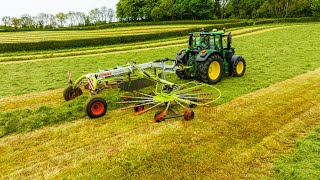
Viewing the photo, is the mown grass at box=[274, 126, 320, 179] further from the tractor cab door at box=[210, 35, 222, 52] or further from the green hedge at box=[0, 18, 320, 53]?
the green hedge at box=[0, 18, 320, 53]

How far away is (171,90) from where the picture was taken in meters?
8.66

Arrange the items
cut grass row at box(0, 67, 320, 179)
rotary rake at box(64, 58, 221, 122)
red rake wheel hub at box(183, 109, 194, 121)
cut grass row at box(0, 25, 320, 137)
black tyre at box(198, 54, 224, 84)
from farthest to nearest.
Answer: black tyre at box(198, 54, 224, 84) < cut grass row at box(0, 25, 320, 137) < rotary rake at box(64, 58, 221, 122) < red rake wheel hub at box(183, 109, 194, 121) < cut grass row at box(0, 67, 320, 179)

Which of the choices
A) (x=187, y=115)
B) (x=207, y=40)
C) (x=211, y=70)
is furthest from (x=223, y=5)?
(x=187, y=115)

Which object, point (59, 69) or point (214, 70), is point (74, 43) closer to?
point (59, 69)

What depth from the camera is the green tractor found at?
10.3m

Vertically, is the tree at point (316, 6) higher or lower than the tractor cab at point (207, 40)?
higher

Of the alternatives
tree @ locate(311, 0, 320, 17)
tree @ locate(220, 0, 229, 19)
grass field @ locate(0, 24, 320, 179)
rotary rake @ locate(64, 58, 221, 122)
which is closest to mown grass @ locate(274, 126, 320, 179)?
grass field @ locate(0, 24, 320, 179)

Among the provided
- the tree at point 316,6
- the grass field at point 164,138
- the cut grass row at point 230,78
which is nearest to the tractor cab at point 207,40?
the cut grass row at point 230,78

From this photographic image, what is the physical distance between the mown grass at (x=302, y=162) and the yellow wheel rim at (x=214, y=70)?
5182 millimetres

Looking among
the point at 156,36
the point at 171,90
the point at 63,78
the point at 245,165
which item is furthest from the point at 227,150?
the point at 156,36

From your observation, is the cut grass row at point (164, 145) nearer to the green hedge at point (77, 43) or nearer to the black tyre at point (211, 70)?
the black tyre at point (211, 70)

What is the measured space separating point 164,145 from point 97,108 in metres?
2.73

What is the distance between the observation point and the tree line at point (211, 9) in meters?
65.2

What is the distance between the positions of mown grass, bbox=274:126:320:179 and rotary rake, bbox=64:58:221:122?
2.73m
